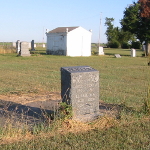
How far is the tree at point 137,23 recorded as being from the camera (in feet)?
121

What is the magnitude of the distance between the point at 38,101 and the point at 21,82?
4415mm

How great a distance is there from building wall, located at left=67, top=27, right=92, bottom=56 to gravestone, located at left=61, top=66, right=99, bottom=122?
28.1 m

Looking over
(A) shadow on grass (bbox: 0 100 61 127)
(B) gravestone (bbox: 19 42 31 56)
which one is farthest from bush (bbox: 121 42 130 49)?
(A) shadow on grass (bbox: 0 100 61 127)

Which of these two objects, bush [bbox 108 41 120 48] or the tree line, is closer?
the tree line

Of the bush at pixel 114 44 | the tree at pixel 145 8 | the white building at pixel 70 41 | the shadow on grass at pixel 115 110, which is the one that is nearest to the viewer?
the shadow on grass at pixel 115 110

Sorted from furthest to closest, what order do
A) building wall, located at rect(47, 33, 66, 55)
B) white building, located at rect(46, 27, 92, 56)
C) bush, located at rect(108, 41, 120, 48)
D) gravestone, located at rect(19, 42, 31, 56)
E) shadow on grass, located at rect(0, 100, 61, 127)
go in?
bush, located at rect(108, 41, 120, 48)
building wall, located at rect(47, 33, 66, 55)
white building, located at rect(46, 27, 92, 56)
gravestone, located at rect(19, 42, 31, 56)
shadow on grass, located at rect(0, 100, 61, 127)

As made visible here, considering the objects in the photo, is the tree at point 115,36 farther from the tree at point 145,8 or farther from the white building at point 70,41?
the white building at point 70,41

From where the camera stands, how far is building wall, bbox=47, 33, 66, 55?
113 ft

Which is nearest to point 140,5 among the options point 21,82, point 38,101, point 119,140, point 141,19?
point 141,19

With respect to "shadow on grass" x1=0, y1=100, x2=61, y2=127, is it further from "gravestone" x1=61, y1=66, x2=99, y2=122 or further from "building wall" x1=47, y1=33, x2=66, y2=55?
"building wall" x1=47, y1=33, x2=66, y2=55

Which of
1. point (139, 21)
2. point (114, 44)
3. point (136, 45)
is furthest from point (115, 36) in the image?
point (139, 21)

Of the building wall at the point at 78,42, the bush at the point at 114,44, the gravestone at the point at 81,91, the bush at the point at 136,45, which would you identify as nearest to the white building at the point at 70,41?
the building wall at the point at 78,42

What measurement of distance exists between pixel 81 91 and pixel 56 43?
99.0 feet

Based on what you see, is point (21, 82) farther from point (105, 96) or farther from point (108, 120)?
point (108, 120)
